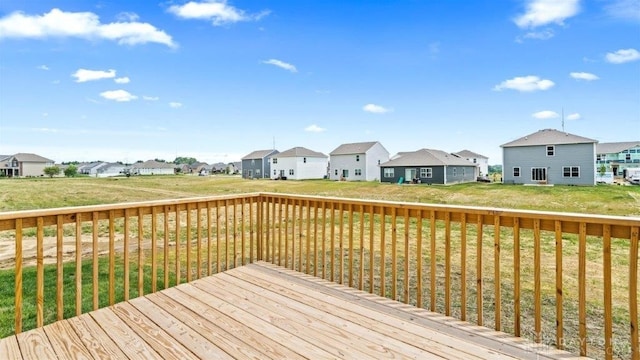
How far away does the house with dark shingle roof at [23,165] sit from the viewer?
41.2m

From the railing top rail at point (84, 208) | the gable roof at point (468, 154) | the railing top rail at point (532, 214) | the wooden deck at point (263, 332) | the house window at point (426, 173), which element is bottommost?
the wooden deck at point (263, 332)

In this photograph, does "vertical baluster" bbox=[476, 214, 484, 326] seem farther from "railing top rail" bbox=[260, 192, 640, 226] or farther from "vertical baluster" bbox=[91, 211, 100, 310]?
"vertical baluster" bbox=[91, 211, 100, 310]

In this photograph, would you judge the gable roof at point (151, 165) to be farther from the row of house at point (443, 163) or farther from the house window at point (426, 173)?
the house window at point (426, 173)

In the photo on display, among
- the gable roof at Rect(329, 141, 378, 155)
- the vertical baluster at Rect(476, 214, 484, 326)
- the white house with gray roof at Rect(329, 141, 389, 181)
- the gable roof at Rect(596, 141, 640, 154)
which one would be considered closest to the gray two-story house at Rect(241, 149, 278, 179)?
the white house with gray roof at Rect(329, 141, 389, 181)

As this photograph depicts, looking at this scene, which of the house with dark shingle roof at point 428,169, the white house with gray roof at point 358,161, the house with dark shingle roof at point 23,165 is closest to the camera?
the house with dark shingle roof at point 428,169

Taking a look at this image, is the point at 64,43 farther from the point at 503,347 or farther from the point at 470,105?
the point at 470,105

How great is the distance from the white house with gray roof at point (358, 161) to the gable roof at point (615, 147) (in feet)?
78.7

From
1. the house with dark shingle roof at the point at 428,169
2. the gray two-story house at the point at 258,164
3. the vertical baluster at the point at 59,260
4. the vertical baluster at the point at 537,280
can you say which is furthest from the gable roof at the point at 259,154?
the vertical baluster at the point at 537,280

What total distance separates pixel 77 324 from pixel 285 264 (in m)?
2.03

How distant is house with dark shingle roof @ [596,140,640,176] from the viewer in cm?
3431

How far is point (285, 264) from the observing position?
387 centimetres

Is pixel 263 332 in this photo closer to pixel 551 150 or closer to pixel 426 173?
pixel 426 173

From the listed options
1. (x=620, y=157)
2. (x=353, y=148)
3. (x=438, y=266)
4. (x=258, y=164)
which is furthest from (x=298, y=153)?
(x=620, y=157)

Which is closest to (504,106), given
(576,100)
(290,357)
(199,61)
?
(576,100)
